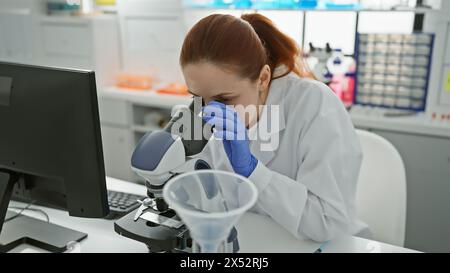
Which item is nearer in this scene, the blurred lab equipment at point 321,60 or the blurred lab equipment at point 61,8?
the blurred lab equipment at point 321,60

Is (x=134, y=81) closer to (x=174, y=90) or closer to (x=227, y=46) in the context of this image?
(x=174, y=90)

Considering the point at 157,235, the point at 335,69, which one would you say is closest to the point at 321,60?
the point at 335,69

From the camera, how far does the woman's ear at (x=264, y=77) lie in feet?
3.82

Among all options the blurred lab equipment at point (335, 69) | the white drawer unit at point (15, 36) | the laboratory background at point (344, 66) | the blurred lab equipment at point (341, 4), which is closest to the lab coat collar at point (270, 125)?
the laboratory background at point (344, 66)

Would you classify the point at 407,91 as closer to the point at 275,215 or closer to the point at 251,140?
the point at 251,140

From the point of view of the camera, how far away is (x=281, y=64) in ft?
4.21

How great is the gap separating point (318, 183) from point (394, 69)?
4.89 feet

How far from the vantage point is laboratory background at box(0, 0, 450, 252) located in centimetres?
209

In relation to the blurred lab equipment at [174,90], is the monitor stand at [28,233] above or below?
below

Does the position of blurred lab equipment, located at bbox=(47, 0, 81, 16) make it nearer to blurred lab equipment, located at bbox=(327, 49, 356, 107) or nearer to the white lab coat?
blurred lab equipment, located at bbox=(327, 49, 356, 107)

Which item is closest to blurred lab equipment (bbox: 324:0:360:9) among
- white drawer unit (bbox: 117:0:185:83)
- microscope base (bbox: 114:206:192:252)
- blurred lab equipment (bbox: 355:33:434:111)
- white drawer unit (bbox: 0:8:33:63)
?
blurred lab equipment (bbox: 355:33:434:111)

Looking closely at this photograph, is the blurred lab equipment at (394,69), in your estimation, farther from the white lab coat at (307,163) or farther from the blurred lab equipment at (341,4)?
the white lab coat at (307,163)
